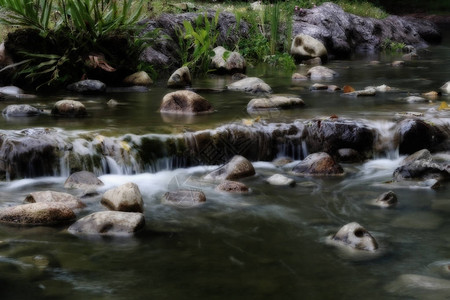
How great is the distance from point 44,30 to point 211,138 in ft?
12.6

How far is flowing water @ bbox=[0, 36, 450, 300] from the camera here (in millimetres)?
2842

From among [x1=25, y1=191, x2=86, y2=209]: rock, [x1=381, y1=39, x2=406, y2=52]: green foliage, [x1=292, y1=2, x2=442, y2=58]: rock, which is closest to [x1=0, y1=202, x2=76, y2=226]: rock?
[x1=25, y1=191, x2=86, y2=209]: rock

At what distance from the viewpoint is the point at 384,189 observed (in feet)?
15.5

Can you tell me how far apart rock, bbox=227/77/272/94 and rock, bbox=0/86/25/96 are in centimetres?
288

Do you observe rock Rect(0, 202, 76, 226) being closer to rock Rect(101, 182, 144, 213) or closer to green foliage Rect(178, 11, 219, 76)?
rock Rect(101, 182, 144, 213)

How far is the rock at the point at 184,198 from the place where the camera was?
4.25 meters

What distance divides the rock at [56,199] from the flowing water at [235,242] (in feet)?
0.30

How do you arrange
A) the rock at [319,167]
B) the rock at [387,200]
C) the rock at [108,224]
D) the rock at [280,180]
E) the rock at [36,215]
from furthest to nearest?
1. the rock at [319,167]
2. the rock at [280,180]
3. the rock at [387,200]
4. the rock at [36,215]
5. the rock at [108,224]

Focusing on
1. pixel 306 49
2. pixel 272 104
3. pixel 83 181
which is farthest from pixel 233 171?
pixel 306 49

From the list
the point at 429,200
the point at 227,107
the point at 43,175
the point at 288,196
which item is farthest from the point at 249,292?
the point at 227,107

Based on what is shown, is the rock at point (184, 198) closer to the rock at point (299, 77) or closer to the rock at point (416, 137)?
the rock at point (416, 137)

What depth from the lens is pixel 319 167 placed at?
515 cm

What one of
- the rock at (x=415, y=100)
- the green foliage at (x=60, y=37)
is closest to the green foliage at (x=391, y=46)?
the rock at (x=415, y=100)

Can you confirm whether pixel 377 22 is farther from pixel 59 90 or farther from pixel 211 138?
pixel 211 138
